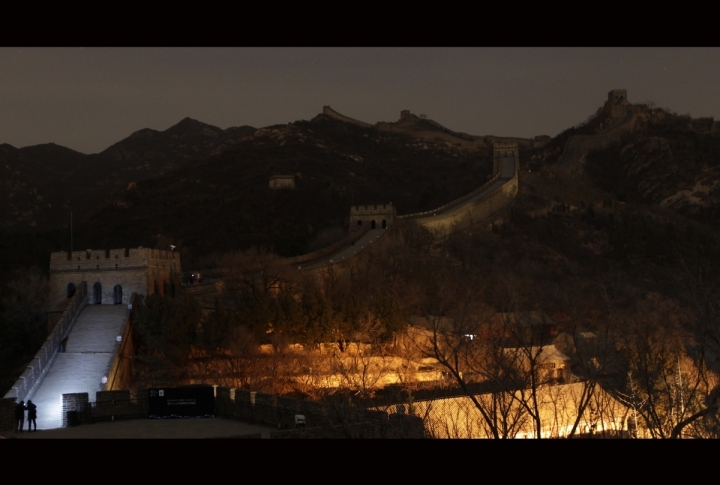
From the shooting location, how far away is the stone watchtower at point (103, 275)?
102 ft

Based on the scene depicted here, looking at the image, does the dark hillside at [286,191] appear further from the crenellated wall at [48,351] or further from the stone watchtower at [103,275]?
the crenellated wall at [48,351]

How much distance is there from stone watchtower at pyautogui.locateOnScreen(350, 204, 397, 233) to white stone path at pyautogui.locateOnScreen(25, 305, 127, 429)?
24918 mm

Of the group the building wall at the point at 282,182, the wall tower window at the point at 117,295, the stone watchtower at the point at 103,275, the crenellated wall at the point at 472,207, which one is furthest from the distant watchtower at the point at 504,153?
the wall tower window at the point at 117,295

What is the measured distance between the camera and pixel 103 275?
1228 inches

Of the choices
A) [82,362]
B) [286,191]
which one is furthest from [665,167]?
[82,362]

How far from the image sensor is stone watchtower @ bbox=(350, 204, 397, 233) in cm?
5344

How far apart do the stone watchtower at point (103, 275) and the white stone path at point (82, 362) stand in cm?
107

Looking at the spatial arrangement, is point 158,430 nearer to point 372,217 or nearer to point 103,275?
point 103,275

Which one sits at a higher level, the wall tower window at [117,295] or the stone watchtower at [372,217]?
the stone watchtower at [372,217]
